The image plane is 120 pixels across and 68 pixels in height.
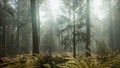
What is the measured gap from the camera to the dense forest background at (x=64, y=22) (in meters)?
12.5

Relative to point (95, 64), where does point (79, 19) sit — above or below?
above

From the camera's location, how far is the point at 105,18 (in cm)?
3725

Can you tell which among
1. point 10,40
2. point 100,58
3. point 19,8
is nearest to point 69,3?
point 100,58

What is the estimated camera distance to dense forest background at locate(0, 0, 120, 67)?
12.5 metres

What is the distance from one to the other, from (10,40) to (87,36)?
2634 cm

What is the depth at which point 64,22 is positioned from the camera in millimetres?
17750

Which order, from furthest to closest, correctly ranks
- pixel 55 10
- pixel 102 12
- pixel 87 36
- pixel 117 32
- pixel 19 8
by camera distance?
pixel 117 32
pixel 55 10
pixel 102 12
pixel 19 8
pixel 87 36

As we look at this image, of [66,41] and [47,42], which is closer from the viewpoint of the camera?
[66,41]

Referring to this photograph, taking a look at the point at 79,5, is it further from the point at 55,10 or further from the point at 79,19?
the point at 55,10

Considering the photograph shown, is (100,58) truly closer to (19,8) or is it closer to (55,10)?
(19,8)

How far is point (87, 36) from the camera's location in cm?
1630

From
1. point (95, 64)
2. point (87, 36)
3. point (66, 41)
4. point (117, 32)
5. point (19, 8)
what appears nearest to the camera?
point (95, 64)

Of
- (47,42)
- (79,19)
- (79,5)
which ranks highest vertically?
(79,5)

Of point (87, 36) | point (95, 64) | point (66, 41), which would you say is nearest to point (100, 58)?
point (95, 64)
